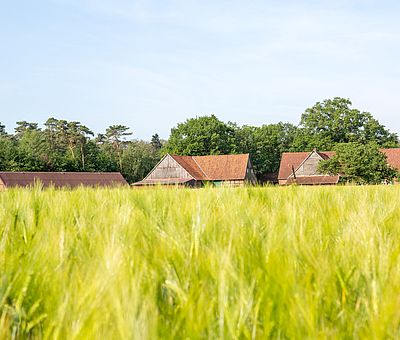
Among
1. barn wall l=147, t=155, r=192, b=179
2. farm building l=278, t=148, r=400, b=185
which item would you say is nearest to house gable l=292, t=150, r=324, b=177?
farm building l=278, t=148, r=400, b=185

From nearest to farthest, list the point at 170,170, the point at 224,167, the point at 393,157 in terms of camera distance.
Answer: the point at 170,170, the point at 224,167, the point at 393,157

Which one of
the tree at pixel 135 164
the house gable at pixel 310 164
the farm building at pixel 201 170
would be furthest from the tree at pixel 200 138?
the tree at pixel 135 164

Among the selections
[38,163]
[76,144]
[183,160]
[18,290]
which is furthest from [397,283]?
[76,144]

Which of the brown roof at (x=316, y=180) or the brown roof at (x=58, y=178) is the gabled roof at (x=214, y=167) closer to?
the brown roof at (x=58, y=178)

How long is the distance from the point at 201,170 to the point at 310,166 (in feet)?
42.6

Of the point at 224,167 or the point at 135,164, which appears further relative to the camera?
the point at 135,164

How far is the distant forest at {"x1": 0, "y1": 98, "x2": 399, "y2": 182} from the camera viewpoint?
5909 cm

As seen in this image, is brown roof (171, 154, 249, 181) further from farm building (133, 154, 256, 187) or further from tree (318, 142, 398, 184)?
tree (318, 142, 398, 184)

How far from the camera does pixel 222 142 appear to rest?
6031cm

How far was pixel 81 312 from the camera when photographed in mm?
717

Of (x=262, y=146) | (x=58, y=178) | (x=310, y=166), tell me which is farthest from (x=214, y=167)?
(x=262, y=146)

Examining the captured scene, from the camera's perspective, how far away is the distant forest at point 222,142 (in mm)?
59094

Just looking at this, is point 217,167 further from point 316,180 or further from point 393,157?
point 393,157

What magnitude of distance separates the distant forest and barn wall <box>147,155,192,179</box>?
28.3 feet
